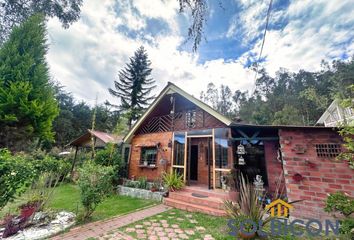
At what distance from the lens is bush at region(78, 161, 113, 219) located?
16.3ft

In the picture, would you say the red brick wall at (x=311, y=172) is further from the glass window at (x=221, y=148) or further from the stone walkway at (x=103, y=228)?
the stone walkway at (x=103, y=228)

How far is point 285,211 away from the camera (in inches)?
195

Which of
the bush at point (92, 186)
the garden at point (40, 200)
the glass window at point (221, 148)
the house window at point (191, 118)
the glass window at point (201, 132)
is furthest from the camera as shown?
the house window at point (191, 118)

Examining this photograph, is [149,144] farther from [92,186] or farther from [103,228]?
[103,228]

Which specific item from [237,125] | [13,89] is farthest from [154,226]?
[13,89]

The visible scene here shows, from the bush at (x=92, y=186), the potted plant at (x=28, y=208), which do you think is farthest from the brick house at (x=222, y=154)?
the potted plant at (x=28, y=208)

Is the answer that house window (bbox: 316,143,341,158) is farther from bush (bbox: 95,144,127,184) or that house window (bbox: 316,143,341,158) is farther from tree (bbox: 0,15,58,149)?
tree (bbox: 0,15,58,149)

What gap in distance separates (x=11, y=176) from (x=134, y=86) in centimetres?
2009

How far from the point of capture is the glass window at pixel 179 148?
29.3 ft

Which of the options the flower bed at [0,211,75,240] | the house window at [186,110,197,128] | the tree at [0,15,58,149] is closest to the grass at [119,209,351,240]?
the flower bed at [0,211,75,240]

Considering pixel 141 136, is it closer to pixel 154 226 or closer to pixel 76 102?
pixel 154 226

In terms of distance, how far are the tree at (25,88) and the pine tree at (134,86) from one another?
14.2 metres

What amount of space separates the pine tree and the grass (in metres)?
17.9

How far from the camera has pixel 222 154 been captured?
7.68 meters
